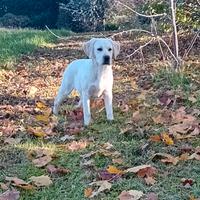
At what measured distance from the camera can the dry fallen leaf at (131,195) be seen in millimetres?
3703

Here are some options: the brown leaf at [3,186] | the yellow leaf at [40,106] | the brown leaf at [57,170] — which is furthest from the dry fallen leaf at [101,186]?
the yellow leaf at [40,106]

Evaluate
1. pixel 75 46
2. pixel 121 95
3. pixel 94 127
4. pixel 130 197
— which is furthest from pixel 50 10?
pixel 130 197

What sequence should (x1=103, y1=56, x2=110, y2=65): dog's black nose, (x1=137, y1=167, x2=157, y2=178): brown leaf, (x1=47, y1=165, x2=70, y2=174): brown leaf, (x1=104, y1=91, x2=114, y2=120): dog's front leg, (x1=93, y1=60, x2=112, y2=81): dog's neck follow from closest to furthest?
(x1=137, y1=167, x2=157, y2=178): brown leaf < (x1=47, y1=165, x2=70, y2=174): brown leaf < (x1=103, y1=56, x2=110, y2=65): dog's black nose < (x1=93, y1=60, x2=112, y2=81): dog's neck < (x1=104, y1=91, x2=114, y2=120): dog's front leg

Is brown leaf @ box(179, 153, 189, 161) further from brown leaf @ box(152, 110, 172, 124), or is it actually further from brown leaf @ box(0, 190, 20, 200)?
brown leaf @ box(0, 190, 20, 200)

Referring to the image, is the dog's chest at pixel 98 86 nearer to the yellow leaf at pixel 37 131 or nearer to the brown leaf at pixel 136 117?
the brown leaf at pixel 136 117

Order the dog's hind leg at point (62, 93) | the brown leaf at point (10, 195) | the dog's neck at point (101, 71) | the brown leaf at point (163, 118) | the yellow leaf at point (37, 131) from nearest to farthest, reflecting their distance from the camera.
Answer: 1. the brown leaf at point (10, 195)
2. the yellow leaf at point (37, 131)
3. the brown leaf at point (163, 118)
4. the dog's neck at point (101, 71)
5. the dog's hind leg at point (62, 93)

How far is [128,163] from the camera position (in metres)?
4.51

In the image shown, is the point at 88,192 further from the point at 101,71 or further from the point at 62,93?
the point at 62,93

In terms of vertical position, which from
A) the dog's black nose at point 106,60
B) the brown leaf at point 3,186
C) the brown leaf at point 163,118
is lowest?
the brown leaf at point 3,186

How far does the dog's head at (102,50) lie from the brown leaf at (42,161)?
65.3 inches

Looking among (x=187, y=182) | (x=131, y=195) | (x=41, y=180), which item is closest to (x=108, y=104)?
(x=41, y=180)

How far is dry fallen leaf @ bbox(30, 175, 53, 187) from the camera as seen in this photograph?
13.5 feet

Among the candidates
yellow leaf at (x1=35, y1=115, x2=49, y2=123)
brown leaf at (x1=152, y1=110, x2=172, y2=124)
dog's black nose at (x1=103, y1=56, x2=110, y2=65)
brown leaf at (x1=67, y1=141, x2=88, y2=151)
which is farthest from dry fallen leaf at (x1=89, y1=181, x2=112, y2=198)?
yellow leaf at (x1=35, y1=115, x2=49, y2=123)

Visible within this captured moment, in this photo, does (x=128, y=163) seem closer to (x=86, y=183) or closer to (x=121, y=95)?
(x=86, y=183)
